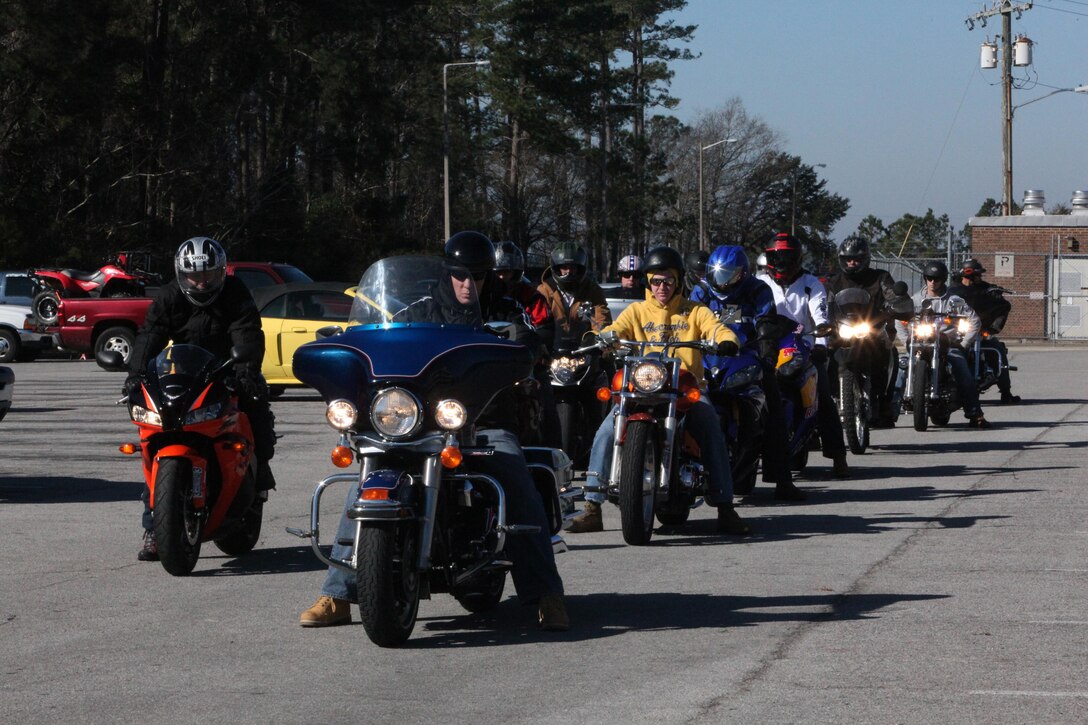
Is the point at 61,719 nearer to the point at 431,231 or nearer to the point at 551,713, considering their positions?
the point at 551,713

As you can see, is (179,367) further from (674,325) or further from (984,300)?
(984,300)

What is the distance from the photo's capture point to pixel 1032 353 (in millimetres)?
39156

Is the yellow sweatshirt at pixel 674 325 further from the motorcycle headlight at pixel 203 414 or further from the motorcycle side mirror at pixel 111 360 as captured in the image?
the motorcycle side mirror at pixel 111 360

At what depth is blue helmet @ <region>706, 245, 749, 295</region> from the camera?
11000 millimetres

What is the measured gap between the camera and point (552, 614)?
6.78m

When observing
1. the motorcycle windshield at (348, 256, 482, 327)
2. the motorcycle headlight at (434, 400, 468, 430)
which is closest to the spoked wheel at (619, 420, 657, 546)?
the motorcycle windshield at (348, 256, 482, 327)

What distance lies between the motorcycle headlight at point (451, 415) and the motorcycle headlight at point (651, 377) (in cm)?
313

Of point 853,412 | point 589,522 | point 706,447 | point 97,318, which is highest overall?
point 97,318

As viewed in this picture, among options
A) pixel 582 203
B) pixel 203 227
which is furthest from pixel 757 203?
pixel 203 227

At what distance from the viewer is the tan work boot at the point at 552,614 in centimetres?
678

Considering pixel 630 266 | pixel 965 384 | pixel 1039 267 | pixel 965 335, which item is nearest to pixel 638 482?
pixel 630 266

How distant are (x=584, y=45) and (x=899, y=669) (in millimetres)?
67266

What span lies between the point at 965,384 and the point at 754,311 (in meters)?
7.86

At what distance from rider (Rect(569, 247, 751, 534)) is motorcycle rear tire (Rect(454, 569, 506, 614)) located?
2438 millimetres
